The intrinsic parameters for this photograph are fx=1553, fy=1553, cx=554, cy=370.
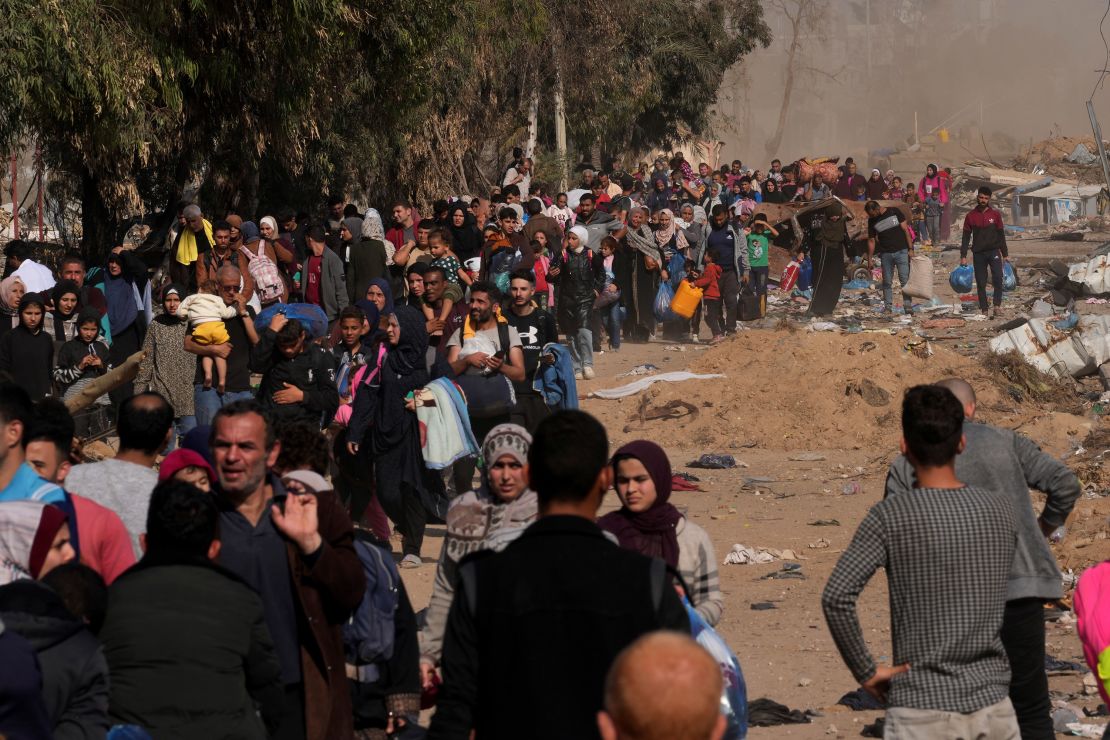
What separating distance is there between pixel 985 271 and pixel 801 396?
850cm

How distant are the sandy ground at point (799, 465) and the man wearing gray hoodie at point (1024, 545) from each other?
1708mm

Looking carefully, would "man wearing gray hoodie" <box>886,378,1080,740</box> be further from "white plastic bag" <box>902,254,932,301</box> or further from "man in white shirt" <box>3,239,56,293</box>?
"white plastic bag" <box>902,254,932,301</box>

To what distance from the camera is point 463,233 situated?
701 inches

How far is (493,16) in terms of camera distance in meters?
28.0

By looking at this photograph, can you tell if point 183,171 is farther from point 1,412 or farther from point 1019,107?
point 1019,107

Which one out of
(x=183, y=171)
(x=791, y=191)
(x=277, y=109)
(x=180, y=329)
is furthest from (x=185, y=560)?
(x=791, y=191)

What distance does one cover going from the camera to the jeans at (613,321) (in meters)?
20.2

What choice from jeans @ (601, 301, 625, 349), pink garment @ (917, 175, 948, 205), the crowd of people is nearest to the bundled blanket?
the crowd of people

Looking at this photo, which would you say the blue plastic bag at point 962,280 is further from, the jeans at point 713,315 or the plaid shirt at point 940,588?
the plaid shirt at point 940,588

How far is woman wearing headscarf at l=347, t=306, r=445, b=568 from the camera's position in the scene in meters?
9.86

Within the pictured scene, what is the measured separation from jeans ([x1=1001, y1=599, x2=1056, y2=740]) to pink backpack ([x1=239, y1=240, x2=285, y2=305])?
10.6 meters

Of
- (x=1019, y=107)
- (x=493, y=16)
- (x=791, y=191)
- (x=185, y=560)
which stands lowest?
(x=185, y=560)

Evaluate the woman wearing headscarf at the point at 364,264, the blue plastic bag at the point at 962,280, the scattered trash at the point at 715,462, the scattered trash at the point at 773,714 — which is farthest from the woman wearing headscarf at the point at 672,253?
the scattered trash at the point at 773,714

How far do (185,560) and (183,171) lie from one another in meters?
15.2
